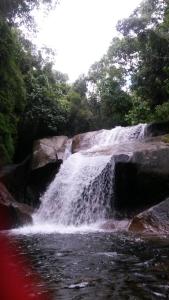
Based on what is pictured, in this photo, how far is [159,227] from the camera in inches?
A: 438

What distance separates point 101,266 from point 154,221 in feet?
15.5

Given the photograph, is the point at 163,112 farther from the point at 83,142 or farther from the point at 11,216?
the point at 11,216

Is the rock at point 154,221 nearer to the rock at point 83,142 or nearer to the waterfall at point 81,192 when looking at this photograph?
the waterfall at point 81,192

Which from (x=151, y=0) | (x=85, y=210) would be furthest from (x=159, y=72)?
(x=85, y=210)

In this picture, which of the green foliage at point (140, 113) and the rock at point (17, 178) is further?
the green foliage at point (140, 113)

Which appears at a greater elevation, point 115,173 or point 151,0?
point 151,0

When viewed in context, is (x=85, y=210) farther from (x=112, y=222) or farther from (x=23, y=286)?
(x=23, y=286)

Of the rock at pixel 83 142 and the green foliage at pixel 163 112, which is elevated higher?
the green foliage at pixel 163 112

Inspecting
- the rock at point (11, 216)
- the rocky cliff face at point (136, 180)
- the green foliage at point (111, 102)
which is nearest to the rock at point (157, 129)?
the rocky cliff face at point (136, 180)

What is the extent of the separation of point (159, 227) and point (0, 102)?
29.0 ft

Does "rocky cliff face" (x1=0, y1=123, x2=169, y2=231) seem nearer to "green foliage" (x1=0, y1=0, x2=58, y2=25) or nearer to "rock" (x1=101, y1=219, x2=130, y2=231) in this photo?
"rock" (x1=101, y1=219, x2=130, y2=231)

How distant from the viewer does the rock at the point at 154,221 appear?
36.4 ft

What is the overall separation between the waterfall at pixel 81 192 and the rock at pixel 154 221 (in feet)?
9.07

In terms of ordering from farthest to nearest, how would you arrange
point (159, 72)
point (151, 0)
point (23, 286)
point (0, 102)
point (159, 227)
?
point (151, 0)
point (159, 72)
point (0, 102)
point (159, 227)
point (23, 286)
